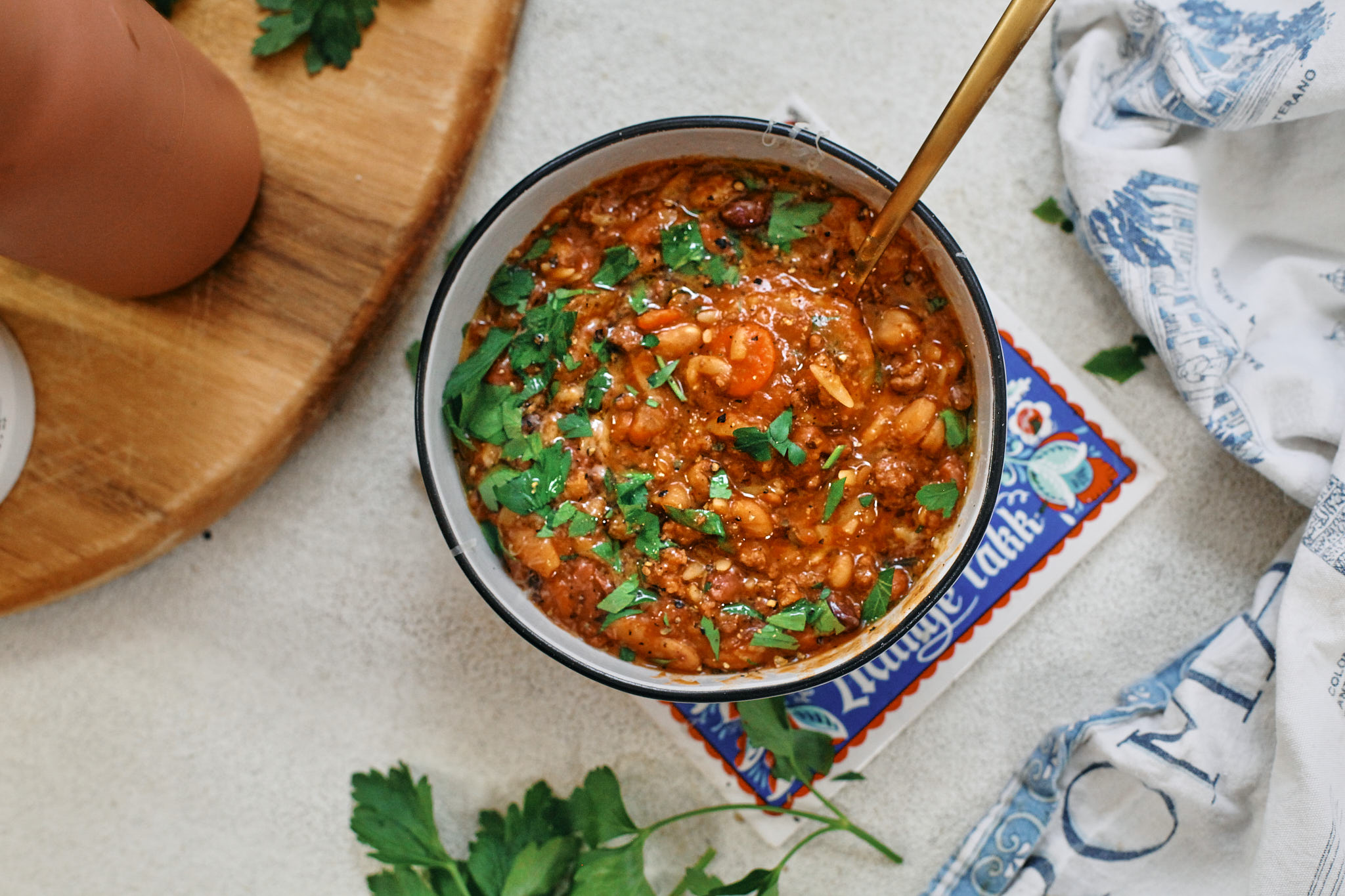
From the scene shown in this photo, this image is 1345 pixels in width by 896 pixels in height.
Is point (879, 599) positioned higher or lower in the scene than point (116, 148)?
higher

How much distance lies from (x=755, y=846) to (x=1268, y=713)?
126 cm

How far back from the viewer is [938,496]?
5.84 feet

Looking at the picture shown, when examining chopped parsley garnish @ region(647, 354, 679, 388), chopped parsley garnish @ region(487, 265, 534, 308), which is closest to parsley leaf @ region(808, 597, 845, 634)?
chopped parsley garnish @ region(647, 354, 679, 388)

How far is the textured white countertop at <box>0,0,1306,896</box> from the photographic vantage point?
225 centimetres

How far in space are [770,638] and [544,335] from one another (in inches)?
29.5

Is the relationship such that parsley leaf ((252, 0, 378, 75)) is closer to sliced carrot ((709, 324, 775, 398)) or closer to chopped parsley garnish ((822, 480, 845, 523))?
sliced carrot ((709, 324, 775, 398))

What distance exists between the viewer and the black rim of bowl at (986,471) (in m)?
1.64

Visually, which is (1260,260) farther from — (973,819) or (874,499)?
(973,819)

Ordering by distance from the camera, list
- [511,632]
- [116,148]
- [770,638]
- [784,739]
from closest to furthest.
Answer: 1. [116,148]
2. [770,638]
3. [784,739]
4. [511,632]

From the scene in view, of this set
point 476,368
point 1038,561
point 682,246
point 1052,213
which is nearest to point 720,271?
point 682,246

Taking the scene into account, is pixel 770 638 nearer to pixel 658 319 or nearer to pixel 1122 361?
pixel 658 319

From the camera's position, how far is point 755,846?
7.70 feet

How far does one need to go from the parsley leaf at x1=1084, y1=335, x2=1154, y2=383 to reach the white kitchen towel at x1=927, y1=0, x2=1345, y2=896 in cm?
10

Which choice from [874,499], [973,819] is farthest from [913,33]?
[973,819]
